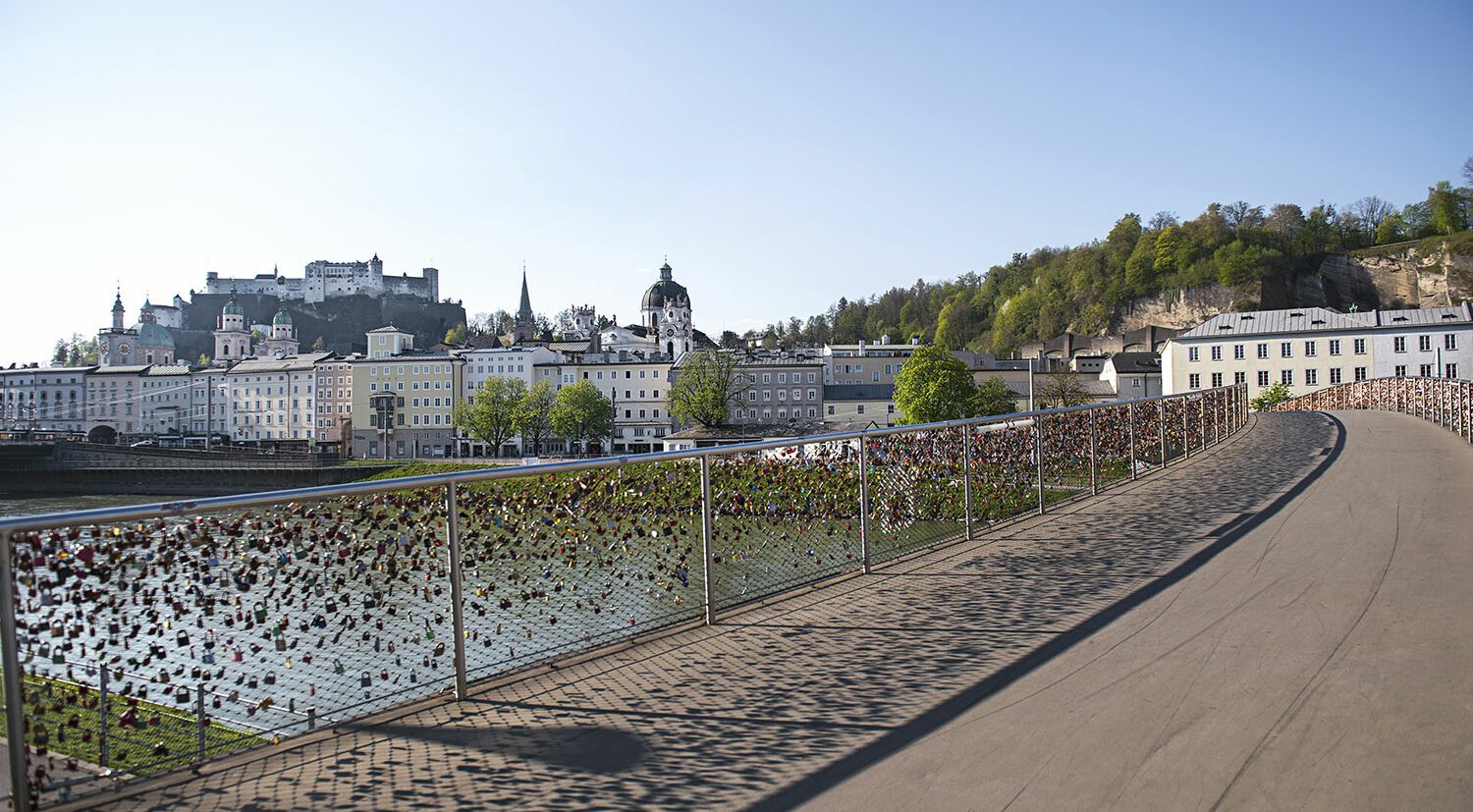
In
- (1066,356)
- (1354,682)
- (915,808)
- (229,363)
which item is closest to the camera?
(915,808)

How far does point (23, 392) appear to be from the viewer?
123500 mm

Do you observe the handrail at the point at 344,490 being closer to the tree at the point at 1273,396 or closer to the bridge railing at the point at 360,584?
the bridge railing at the point at 360,584

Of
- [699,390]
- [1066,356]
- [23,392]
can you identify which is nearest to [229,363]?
[23,392]

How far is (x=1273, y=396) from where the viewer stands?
6744cm

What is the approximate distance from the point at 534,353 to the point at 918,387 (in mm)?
52841

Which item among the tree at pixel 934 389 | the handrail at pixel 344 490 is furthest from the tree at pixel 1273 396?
the handrail at pixel 344 490

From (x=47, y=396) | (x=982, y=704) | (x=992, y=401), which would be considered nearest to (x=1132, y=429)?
(x=982, y=704)

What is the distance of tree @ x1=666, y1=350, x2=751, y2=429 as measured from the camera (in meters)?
87.1

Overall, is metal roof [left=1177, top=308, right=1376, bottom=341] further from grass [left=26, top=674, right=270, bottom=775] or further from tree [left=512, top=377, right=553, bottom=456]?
grass [left=26, top=674, right=270, bottom=775]

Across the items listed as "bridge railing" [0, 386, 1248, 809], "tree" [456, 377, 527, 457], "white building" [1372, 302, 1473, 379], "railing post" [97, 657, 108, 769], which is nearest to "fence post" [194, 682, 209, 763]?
"bridge railing" [0, 386, 1248, 809]

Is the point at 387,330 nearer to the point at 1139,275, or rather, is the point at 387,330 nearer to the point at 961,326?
the point at 961,326

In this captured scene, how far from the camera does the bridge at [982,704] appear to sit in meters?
3.64

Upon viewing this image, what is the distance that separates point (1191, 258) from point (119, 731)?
133m

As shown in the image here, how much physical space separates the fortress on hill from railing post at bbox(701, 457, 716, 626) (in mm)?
204119
